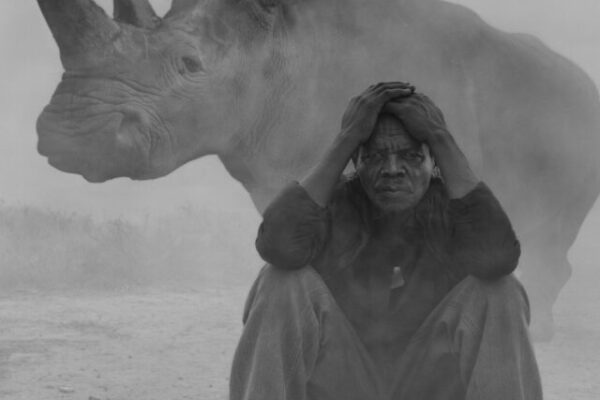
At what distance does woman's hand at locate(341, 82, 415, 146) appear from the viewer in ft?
8.41

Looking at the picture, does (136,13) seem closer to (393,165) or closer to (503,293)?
(393,165)

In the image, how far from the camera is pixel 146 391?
524cm

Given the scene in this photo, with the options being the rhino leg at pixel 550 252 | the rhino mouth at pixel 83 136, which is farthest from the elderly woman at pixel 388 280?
the rhino leg at pixel 550 252

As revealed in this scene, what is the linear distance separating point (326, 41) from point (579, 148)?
261 centimetres

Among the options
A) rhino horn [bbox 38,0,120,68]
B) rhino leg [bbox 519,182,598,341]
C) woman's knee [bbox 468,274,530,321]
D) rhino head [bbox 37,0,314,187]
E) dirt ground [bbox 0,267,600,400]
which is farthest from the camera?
rhino leg [bbox 519,182,598,341]

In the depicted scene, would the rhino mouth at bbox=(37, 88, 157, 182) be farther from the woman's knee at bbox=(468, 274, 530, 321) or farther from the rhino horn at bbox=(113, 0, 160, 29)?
the woman's knee at bbox=(468, 274, 530, 321)

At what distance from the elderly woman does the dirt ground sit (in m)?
2.62

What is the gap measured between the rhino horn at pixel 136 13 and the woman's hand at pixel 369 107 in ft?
7.10

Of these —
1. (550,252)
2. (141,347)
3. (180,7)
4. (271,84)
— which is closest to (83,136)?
(180,7)

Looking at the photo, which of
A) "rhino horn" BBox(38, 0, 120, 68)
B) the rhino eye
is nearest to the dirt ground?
the rhino eye

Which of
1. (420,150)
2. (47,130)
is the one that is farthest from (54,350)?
(420,150)

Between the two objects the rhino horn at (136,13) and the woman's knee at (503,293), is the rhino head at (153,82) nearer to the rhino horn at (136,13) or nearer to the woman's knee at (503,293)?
the rhino horn at (136,13)

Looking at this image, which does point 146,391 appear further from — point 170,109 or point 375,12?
point 375,12

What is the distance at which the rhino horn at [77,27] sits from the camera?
411cm
